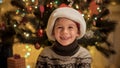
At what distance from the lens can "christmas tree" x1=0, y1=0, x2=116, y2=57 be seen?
204 cm

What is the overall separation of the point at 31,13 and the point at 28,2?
3.6 inches

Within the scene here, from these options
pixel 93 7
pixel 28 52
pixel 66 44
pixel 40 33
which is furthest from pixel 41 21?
pixel 66 44

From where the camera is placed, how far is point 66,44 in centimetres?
114

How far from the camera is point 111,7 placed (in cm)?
255

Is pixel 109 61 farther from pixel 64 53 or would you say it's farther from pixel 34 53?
pixel 64 53

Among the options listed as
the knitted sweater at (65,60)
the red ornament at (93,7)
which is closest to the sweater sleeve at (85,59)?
the knitted sweater at (65,60)

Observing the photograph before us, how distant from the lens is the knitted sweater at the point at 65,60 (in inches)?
44.2

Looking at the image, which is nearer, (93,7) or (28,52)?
(93,7)

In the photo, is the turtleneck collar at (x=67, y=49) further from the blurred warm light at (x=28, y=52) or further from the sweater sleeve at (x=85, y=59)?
the blurred warm light at (x=28, y=52)

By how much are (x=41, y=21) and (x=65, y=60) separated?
0.99m

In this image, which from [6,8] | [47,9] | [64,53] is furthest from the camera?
[6,8]

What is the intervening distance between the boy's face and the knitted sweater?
0.21 feet

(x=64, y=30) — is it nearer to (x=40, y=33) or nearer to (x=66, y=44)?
(x=66, y=44)

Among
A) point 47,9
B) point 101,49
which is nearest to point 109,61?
point 101,49
